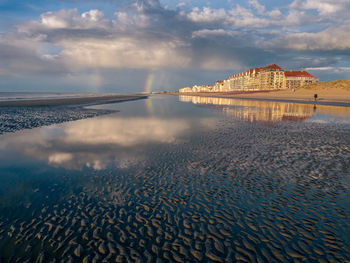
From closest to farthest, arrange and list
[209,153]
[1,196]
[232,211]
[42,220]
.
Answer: [42,220]
[232,211]
[1,196]
[209,153]

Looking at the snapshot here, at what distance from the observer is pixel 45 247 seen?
503cm

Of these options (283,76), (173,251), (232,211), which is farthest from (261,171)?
(283,76)

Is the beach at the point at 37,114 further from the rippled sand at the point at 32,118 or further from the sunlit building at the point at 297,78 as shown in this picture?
the sunlit building at the point at 297,78

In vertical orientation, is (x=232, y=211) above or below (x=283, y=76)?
below

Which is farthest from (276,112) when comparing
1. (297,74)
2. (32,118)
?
(297,74)

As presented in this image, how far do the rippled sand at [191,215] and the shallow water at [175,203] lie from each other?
30 mm

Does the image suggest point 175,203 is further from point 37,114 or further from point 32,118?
point 37,114

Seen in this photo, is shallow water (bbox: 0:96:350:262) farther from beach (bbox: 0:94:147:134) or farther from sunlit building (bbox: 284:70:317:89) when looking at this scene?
sunlit building (bbox: 284:70:317:89)

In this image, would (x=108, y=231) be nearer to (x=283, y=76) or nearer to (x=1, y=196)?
(x=1, y=196)

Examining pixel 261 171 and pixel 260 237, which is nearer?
pixel 260 237

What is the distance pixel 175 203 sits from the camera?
7008 millimetres

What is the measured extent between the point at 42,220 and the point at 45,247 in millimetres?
1310

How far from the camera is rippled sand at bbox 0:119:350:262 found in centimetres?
487

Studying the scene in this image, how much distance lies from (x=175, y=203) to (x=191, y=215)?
0.85m
